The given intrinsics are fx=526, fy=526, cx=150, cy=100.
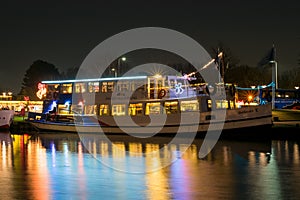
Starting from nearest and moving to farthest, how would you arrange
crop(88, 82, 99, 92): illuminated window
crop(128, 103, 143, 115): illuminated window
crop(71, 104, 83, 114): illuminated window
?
1. crop(128, 103, 143, 115): illuminated window
2. crop(88, 82, 99, 92): illuminated window
3. crop(71, 104, 83, 114): illuminated window

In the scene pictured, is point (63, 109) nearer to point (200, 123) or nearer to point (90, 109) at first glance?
point (90, 109)

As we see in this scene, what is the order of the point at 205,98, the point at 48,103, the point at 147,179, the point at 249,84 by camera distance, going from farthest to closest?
the point at 249,84, the point at 48,103, the point at 205,98, the point at 147,179

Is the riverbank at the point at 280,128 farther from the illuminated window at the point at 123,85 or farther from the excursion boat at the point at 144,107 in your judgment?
the illuminated window at the point at 123,85

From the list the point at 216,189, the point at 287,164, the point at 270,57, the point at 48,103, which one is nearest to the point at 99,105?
the point at 48,103

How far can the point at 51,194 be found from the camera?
55.3 feet

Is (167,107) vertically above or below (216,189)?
above

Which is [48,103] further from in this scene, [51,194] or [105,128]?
[51,194]

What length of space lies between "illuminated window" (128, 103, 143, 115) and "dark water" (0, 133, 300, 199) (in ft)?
27.7

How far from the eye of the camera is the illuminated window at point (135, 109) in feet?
145

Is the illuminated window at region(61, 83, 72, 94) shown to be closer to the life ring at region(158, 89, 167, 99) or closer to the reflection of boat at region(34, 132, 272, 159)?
the reflection of boat at region(34, 132, 272, 159)

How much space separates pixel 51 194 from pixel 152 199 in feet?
11.0

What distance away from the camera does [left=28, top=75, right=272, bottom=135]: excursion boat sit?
4022 centimetres

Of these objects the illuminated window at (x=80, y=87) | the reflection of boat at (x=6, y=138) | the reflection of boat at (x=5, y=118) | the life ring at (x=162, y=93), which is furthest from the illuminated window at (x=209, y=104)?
the reflection of boat at (x=5, y=118)

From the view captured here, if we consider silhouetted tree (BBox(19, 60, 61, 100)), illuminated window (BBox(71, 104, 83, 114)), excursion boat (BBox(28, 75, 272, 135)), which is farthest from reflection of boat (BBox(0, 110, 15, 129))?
silhouetted tree (BBox(19, 60, 61, 100))
